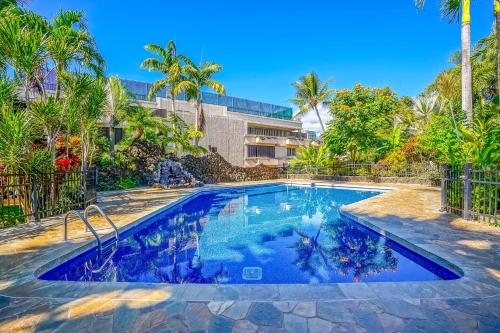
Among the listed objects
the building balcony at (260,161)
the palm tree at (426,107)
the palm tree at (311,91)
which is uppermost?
the palm tree at (311,91)

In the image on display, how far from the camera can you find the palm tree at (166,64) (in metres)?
21.0

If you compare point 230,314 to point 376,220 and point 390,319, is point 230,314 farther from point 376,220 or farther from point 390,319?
point 376,220

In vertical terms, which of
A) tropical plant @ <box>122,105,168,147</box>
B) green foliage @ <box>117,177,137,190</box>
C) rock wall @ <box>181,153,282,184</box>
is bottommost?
green foliage @ <box>117,177,137,190</box>

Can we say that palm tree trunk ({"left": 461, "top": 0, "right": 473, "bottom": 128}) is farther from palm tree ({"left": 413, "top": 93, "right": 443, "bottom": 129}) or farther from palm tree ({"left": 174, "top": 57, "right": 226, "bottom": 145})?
palm tree ({"left": 413, "top": 93, "right": 443, "bottom": 129})

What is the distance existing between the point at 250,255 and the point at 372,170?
20125 mm

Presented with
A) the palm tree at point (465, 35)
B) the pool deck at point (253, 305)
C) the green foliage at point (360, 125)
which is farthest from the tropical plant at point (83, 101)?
the green foliage at point (360, 125)

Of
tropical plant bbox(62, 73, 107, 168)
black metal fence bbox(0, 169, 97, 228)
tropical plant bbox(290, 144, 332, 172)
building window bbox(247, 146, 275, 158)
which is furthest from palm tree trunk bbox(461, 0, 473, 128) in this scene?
building window bbox(247, 146, 275, 158)

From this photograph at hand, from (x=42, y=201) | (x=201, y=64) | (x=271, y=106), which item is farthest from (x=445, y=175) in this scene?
(x=271, y=106)

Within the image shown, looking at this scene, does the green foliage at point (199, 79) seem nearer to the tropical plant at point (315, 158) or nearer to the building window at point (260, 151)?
the tropical plant at point (315, 158)

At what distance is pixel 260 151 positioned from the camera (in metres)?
34.8

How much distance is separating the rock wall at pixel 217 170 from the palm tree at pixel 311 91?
10.3 m

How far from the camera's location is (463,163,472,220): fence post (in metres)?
7.73

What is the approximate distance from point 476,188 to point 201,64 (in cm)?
2050

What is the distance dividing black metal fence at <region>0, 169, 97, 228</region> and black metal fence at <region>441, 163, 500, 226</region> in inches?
476
